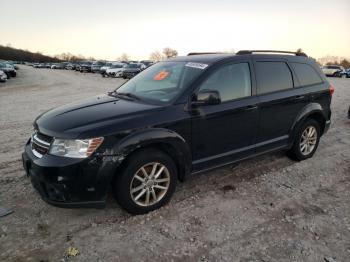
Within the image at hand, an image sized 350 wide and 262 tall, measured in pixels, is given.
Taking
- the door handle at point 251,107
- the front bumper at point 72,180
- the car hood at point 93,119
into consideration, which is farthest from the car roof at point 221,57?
the front bumper at point 72,180

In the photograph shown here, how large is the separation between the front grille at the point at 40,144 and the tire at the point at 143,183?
2.64ft

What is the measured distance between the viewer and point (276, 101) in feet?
15.3

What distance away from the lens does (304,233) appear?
3328 millimetres

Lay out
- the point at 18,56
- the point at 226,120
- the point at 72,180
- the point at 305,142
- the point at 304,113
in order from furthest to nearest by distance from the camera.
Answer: the point at 18,56
the point at 305,142
the point at 304,113
the point at 226,120
the point at 72,180

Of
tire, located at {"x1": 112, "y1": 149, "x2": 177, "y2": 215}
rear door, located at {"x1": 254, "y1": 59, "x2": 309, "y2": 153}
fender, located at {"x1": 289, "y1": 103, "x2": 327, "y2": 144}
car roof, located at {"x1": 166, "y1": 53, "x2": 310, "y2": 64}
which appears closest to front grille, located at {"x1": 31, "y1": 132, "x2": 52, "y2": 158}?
tire, located at {"x1": 112, "y1": 149, "x2": 177, "y2": 215}

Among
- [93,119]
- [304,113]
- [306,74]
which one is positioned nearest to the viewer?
[93,119]

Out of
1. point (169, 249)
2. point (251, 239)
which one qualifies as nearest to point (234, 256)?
point (251, 239)

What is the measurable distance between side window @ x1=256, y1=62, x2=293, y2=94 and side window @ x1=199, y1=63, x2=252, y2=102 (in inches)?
9.2

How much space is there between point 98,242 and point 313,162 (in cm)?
384

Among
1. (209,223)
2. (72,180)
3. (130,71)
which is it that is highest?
(72,180)

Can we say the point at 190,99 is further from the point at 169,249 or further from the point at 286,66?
the point at 286,66

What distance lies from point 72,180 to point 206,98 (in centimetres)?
173

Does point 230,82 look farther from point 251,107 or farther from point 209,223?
point 209,223

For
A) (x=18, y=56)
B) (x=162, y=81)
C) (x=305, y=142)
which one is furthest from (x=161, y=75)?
(x=18, y=56)
